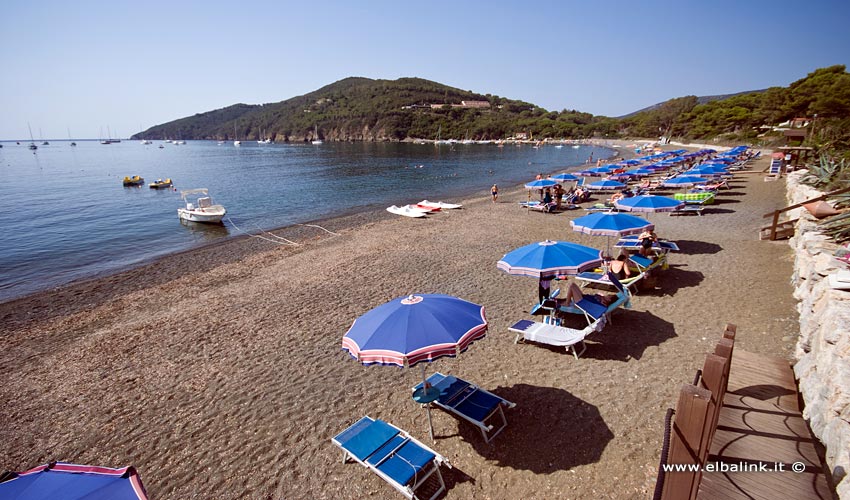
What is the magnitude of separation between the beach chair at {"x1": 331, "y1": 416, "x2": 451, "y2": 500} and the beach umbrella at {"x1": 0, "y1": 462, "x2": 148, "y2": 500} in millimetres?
2524

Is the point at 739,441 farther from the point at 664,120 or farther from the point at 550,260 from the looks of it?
the point at 664,120

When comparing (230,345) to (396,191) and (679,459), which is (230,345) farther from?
(396,191)

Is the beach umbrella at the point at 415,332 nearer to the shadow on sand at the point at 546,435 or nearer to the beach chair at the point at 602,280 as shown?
the shadow on sand at the point at 546,435

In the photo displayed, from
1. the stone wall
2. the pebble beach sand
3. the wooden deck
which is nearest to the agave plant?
the pebble beach sand

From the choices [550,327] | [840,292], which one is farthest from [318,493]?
[840,292]

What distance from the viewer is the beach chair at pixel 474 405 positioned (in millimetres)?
5520

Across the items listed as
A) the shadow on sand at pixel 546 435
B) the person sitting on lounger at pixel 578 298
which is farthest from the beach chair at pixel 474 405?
the person sitting on lounger at pixel 578 298

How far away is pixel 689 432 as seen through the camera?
2.63m

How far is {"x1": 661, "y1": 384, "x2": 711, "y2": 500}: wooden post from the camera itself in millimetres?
2545

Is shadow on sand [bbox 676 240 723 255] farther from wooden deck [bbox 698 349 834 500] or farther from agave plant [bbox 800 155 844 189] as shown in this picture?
wooden deck [bbox 698 349 834 500]

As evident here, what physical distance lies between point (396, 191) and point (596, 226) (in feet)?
97.0

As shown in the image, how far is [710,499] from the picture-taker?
3736 mm

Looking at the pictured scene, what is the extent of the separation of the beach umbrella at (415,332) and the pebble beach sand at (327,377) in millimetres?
1600

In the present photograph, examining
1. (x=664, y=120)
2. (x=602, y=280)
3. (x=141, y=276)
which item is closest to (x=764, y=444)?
(x=602, y=280)
